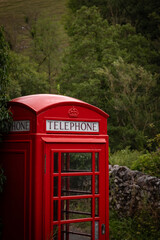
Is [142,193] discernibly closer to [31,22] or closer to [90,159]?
[90,159]

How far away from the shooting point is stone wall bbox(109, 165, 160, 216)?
7336 mm

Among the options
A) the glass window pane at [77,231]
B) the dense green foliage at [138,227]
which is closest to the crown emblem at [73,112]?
the glass window pane at [77,231]

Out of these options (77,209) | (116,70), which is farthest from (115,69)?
(77,209)

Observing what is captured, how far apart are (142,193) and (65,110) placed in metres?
4.02

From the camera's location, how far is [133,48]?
22078 mm

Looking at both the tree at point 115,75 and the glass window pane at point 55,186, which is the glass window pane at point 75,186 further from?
the tree at point 115,75

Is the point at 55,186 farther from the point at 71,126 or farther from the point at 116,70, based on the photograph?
the point at 116,70

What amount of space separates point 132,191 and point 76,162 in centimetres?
362

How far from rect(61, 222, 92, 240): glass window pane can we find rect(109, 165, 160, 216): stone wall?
9.98 ft

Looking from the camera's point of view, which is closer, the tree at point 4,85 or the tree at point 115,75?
the tree at point 4,85

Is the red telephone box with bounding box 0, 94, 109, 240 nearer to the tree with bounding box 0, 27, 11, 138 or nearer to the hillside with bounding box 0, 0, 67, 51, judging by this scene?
the tree with bounding box 0, 27, 11, 138

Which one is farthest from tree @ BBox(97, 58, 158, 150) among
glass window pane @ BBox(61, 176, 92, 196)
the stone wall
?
glass window pane @ BBox(61, 176, 92, 196)

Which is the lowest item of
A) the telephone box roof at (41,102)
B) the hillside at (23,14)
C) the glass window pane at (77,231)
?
the glass window pane at (77,231)

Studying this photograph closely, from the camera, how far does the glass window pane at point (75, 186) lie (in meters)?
4.40
